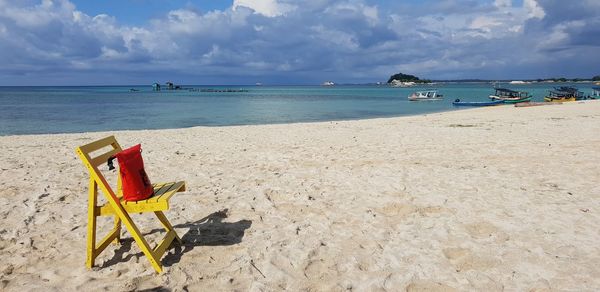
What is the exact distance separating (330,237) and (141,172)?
2086 millimetres

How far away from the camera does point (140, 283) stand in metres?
3.49

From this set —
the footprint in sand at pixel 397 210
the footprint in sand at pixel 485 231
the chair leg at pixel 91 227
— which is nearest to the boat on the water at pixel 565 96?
the footprint in sand at pixel 397 210

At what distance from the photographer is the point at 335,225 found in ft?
15.6

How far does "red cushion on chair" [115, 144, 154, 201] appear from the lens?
142 inches

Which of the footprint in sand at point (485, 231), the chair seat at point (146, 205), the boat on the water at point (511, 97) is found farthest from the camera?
the boat on the water at point (511, 97)

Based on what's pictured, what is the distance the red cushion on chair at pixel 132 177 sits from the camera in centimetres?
360

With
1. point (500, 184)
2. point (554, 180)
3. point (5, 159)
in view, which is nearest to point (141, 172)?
point (500, 184)

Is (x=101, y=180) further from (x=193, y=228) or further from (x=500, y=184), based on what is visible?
(x=500, y=184)

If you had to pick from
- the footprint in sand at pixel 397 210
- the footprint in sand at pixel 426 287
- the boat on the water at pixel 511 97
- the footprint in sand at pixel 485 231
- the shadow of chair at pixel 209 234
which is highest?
the boat on the water at pixel 511 97

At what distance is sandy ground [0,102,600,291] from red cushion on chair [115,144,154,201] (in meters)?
0.71

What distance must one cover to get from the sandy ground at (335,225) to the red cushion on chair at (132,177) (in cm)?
71

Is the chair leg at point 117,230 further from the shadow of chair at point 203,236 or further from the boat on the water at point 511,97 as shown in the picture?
the boat on the water at point 511,97

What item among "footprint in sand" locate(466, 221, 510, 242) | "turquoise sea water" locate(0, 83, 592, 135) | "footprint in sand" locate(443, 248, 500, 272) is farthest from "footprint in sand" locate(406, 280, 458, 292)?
"turquoise sea water" locate(0, 83, 592, 135)

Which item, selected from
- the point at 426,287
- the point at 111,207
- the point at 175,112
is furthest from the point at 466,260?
the point at 175,112
